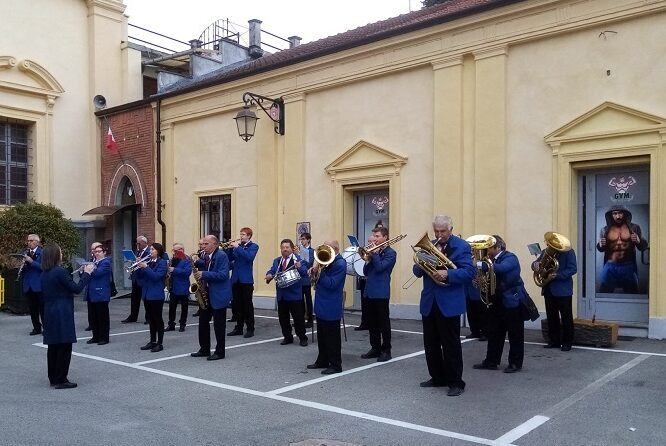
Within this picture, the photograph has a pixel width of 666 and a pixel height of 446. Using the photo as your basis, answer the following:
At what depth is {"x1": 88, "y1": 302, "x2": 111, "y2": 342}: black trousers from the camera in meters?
10.5

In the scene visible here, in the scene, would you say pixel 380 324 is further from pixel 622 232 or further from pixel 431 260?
pixel 622 232

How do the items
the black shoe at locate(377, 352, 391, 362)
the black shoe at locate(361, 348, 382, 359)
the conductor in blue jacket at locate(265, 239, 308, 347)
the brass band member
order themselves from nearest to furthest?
the black shoe at locate(377, 352, 391, 362), the black shoe at locate(361, 348, 382, 359), the conductor in blue jacket at locate(265, 239, 308, 347), the brass band member

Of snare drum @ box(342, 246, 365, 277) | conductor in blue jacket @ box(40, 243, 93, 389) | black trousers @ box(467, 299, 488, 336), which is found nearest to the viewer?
conductor in blue jacket @ box(40, 243, 93, 389)

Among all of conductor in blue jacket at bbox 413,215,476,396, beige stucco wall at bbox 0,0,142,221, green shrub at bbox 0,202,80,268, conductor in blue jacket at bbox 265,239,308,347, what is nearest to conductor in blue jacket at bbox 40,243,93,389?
conductor in blue jacket at bbox 265,239,308,347

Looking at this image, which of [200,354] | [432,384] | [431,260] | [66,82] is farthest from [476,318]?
[66,82]

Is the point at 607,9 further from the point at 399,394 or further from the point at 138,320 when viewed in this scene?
the point at 138,320

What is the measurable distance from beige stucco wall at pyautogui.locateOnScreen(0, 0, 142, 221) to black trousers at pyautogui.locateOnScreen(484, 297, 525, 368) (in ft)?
49.2

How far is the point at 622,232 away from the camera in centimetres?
Answer: 1050

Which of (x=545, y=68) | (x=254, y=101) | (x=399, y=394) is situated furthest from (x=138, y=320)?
(x=545, y=68)

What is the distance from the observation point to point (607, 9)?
10289 mm

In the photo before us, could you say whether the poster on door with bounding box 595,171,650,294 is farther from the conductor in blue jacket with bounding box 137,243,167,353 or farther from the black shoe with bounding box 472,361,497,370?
the conductor in blue jacket with bounding box 137,243,167,353

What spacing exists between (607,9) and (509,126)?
238 cm

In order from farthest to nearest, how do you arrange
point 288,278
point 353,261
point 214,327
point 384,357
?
1. point 353,261
2. point 288,278
3. point 214,327
4. point 384,357

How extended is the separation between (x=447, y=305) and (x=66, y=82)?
16171 mm
